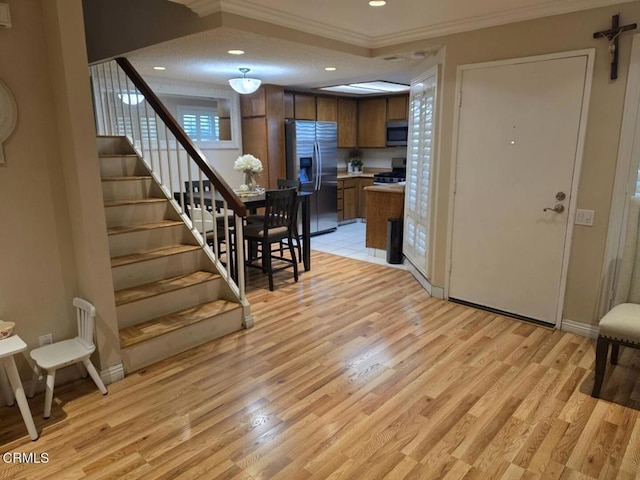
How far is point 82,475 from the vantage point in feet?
6.43

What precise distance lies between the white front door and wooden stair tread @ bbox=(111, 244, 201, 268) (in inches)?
95.2

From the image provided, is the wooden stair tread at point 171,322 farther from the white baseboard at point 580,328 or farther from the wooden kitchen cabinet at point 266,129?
the wooden kitchen cabinet at point 266,129

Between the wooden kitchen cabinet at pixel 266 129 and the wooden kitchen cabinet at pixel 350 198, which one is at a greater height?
the wooden kitchen cabinet at pixel 266 129

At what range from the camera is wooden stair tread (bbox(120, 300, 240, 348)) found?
2.90 m

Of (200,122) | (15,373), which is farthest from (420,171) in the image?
(15,373)

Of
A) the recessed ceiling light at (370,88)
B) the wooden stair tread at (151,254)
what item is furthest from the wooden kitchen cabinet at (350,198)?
the wooden stair tread at (151,254)

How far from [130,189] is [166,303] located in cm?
121

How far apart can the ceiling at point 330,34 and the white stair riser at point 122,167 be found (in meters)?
1.01

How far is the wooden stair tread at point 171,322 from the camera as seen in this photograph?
290 centimetres

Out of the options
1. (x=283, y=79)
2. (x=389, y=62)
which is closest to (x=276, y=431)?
(x=389, y=62)

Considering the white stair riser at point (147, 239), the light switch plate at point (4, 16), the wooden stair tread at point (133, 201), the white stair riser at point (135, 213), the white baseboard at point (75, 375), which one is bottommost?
the white baseboard at point (75, 375)

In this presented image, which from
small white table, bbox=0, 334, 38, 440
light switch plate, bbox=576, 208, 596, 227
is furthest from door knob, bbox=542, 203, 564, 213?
small white table, bbox=0, 334, 38, 440

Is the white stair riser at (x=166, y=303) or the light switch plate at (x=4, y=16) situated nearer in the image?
the light switch plate at (x=4, y=16)

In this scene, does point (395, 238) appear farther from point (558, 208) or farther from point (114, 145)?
point (114, 145)
